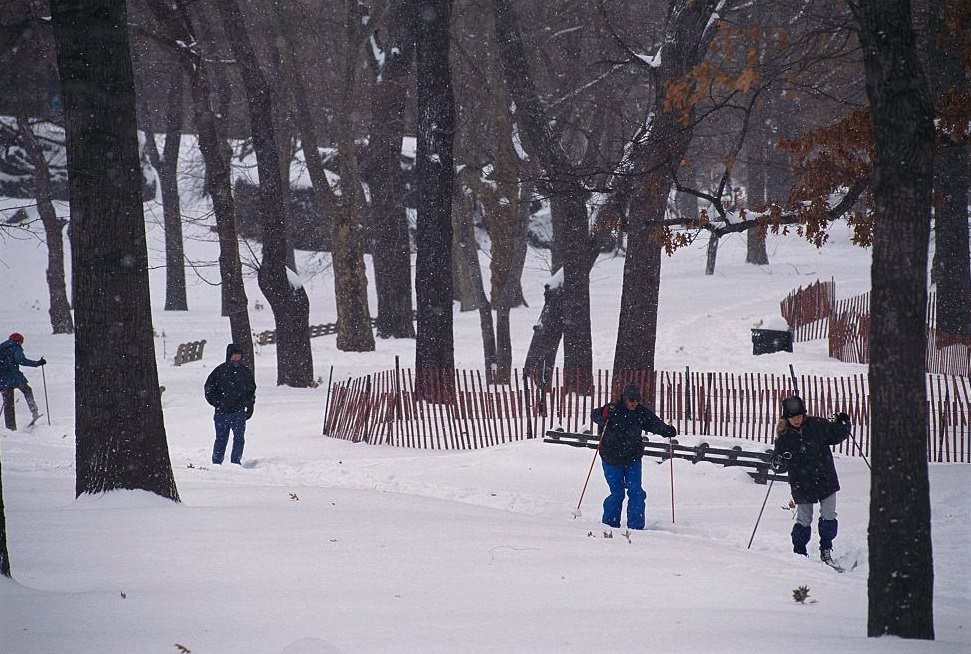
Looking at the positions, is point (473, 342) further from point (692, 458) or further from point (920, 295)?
point (920, 295)

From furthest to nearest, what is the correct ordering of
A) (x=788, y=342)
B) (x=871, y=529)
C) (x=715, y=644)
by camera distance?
(x=788, y=342) → (x=871, y=529) → (x=715, y=644)

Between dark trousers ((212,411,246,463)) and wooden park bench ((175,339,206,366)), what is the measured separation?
13735mm

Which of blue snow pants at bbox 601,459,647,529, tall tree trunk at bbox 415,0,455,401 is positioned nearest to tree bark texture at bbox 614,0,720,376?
tall tree trunk at bbox 415,0,455,401

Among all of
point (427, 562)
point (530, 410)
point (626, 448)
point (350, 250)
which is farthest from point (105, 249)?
point (350, 250)

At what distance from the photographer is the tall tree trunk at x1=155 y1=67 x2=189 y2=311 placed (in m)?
34.2

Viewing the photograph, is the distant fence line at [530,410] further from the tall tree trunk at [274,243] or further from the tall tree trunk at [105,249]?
the tall tree trunk at [105,249]

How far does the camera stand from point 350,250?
26.7m

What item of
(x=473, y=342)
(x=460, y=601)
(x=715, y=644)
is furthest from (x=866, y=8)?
(x=473, y=342)

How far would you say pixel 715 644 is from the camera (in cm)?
480

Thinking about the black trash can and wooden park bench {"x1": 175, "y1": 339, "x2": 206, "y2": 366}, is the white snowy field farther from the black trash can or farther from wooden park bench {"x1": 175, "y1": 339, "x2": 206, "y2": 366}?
wooden park bench {"x1": 175, "y1": 339, "x2": 206, "y2": 366}

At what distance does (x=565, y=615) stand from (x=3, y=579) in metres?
3.17

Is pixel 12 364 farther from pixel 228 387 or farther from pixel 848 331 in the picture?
pixel 848 331

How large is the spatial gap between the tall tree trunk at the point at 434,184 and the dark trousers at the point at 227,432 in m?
4.13

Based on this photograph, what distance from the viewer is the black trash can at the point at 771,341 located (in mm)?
23594
